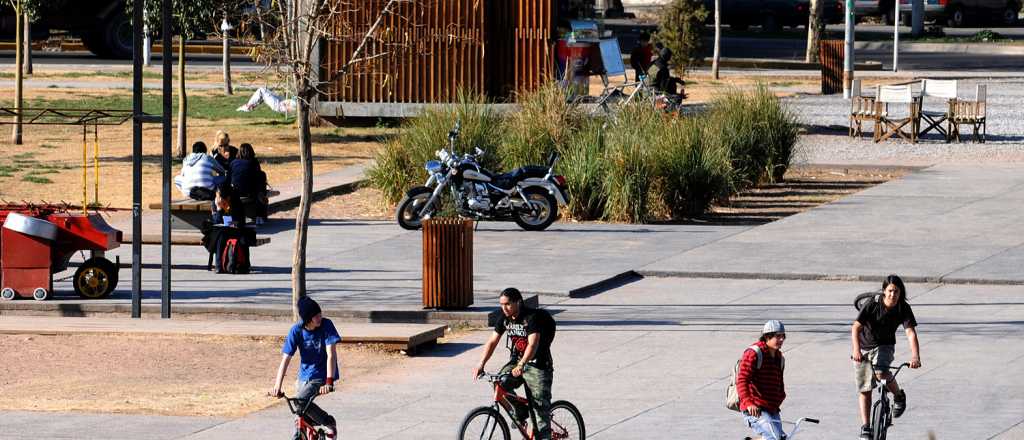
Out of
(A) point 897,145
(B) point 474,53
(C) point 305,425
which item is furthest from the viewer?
(B) point 474,53

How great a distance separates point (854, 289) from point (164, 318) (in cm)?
692

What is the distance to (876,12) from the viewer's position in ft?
232

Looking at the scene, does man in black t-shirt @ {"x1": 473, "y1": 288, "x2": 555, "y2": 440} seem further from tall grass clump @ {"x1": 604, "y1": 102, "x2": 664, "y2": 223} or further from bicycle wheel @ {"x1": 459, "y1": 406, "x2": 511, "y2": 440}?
tall grass clump @ {"x1": 604, "y1": 102, "x2": 664, "y2": 223}

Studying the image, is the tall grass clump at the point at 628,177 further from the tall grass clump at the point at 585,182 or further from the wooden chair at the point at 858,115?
the wooden chair at the point at 858,115

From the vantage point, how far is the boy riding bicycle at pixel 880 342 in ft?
34.9

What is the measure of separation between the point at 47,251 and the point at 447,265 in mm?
4051

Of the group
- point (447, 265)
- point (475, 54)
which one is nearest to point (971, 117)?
point (475, 54)

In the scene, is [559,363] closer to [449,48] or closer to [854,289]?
[854,289]

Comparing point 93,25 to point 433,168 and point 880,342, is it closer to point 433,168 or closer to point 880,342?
point 433,168

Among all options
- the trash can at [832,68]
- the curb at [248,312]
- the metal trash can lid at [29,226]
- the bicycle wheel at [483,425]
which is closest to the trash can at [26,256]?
the metal trash can lid at [29,226]

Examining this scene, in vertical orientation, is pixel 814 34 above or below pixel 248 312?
above

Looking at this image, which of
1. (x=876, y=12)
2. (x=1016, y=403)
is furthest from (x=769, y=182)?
(x=876, y=12)

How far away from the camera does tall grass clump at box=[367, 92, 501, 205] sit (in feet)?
78.1

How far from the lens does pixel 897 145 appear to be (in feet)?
101
